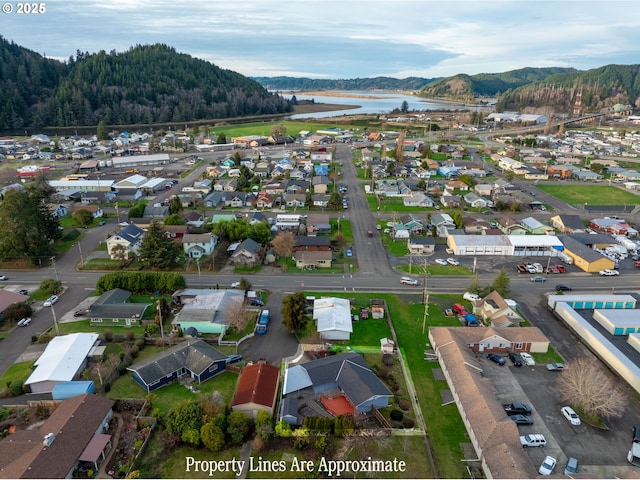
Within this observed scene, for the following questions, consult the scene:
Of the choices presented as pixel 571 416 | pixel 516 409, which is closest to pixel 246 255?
pixel 516 409

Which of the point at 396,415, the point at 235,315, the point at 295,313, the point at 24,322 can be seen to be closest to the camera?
the point at 396,415

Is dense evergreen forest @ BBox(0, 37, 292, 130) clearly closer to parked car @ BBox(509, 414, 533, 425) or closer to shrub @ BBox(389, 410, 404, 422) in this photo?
shrub @ BBox(389, 410, 404, 422)

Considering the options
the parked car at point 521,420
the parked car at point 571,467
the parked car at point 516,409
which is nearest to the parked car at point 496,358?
the parked car at point 516,409

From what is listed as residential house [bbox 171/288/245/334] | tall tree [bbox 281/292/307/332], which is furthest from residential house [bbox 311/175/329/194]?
tall tree [bbox 281/292/307/332]

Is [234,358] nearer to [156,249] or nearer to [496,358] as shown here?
[496,358]

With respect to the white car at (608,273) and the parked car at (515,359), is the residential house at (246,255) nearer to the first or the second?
Result: the parked car at (515,359)

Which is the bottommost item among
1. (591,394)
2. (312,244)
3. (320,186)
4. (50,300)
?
(50,300)
